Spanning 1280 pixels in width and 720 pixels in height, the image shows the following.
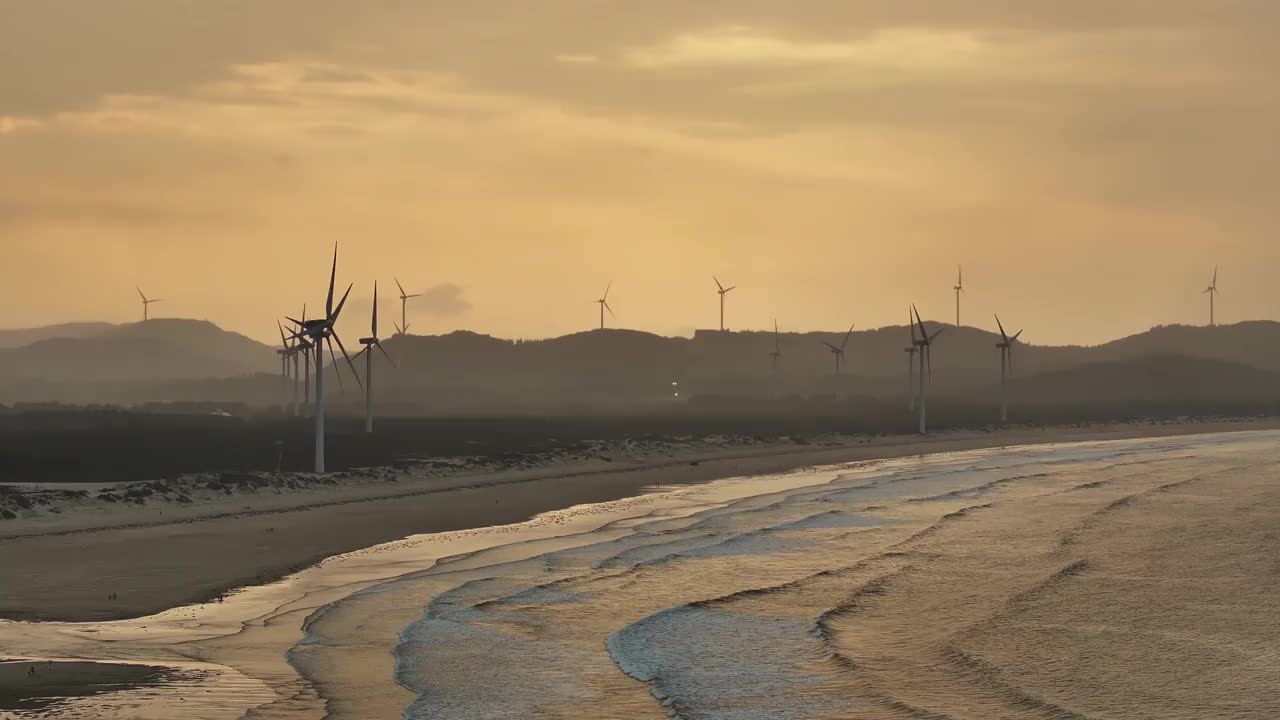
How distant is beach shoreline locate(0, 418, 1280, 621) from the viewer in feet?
97.6

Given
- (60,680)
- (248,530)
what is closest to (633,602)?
(60,680)

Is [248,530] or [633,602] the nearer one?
[633,602]

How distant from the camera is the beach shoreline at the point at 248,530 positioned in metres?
29.7

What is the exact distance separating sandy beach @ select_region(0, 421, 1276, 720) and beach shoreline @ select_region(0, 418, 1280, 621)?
22 cm

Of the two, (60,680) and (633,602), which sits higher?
(60,680)

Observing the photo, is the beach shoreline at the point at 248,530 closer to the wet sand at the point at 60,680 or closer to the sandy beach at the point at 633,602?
the sandy beach at the point at 633,602

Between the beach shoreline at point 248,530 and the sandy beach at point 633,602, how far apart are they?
0.22 metres

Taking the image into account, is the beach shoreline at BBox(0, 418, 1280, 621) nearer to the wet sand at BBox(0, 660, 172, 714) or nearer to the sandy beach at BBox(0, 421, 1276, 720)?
the sandy beach at BBox(0, 421, 1276, 720)

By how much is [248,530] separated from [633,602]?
16.9 m

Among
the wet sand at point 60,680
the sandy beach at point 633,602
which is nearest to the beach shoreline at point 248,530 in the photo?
the sandy beach at point 633,602

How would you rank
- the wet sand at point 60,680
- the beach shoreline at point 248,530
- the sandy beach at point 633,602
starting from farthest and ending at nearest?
1. the beach shoreline at point 248,530
2. the sandy beach at point 633,602
3. the wet sand at point 60,680

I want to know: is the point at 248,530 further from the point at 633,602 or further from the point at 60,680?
the point at 60,680

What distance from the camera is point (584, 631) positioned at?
87.2 feet

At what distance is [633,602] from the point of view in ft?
98.4
